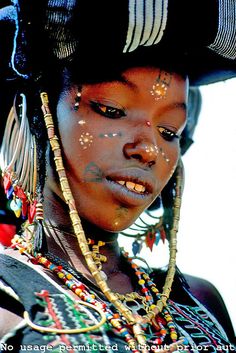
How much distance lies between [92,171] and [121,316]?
0.58m

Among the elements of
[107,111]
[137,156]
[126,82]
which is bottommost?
[137,156]

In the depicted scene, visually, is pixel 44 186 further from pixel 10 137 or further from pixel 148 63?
pixel 148 63

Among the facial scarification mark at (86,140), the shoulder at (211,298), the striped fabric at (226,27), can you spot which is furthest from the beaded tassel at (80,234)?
the striped fabric at (226,27)

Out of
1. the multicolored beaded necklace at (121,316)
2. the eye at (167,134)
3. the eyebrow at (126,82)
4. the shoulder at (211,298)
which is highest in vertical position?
the eyebrow at (126,82)

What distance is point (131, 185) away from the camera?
2.46 m

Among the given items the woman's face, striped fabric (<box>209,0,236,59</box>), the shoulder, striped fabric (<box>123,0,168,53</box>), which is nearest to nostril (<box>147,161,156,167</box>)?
the woman's face

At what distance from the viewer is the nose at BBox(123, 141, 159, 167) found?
2414mm

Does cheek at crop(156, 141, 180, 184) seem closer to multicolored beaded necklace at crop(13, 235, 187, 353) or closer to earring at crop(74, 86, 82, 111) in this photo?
earring at crop(74, 86, 82, 111)

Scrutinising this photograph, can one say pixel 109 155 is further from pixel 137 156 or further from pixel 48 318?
pixel 48 318

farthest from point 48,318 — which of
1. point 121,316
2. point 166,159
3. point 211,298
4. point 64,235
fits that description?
Result: point 211,298

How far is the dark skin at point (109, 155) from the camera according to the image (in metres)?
2.42

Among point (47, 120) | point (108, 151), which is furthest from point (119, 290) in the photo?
point (47, 120)

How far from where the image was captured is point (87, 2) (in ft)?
7.77

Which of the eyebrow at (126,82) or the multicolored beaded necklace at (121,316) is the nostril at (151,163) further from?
the multicolored beaded necklace at (121,316)
